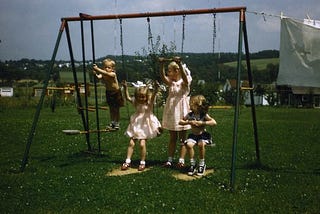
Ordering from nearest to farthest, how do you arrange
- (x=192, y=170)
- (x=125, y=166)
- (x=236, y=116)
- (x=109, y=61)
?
(x=236, y=116), (x=192, y=170), (x=125, y=166), (x=109, y=61)

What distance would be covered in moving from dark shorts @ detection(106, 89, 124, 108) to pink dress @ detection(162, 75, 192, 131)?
1.85 m

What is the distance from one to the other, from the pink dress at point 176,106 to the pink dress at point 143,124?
1.12 feet

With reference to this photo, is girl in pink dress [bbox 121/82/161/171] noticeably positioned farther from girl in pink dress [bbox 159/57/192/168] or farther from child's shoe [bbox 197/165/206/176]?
child's shoe [bbox 197/165/206/176]

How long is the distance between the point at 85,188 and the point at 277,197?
3.47 m

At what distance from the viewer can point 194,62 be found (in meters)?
11.7

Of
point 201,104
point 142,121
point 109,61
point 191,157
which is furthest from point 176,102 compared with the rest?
point 109,61

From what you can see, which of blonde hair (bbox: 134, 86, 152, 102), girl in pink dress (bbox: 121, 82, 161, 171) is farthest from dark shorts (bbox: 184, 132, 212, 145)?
blonde hair (bbox: 134, 86, 152, 102)

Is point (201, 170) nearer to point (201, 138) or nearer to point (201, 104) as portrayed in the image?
point (201, 138)

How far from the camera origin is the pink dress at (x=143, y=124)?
31.2 ft

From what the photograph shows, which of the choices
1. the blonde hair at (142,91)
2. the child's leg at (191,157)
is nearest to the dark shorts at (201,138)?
the child's leg at (191,157)

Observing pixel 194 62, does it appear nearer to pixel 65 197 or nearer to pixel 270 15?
pixel 270 15

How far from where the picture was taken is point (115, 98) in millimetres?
10781

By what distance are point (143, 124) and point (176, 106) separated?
36.3 inches

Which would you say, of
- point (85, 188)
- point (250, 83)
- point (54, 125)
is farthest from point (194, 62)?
point (54, 125)
